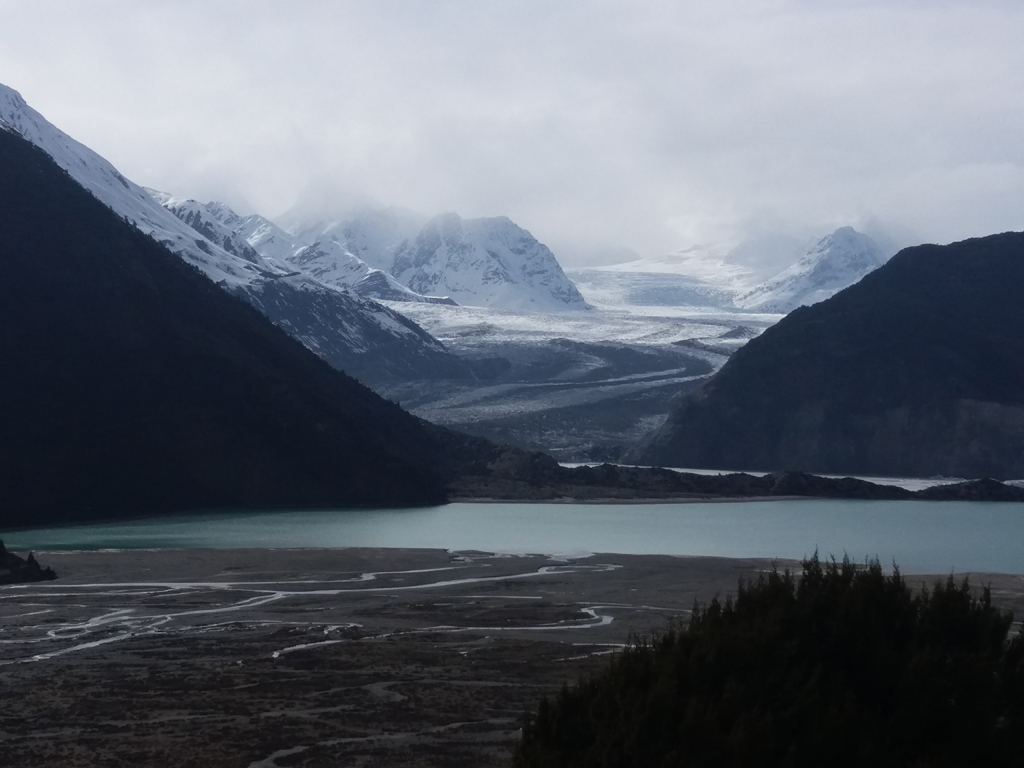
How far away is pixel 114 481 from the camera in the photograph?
218 ft

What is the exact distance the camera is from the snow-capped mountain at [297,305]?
15075 centimetres

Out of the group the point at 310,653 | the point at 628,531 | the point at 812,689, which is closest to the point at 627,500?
the point at 628,531

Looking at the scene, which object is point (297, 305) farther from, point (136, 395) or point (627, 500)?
point (136, 395)

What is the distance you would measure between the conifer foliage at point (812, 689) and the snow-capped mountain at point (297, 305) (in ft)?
469

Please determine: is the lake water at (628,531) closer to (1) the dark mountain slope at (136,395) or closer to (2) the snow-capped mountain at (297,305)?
(1) the dark mountain slope at (136,395)

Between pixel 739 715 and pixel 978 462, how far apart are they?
98117 mm

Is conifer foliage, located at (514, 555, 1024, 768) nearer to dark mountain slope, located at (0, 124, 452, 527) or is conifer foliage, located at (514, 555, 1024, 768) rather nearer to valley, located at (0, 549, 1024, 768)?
valley, located at (0, 549, 1024, 768)

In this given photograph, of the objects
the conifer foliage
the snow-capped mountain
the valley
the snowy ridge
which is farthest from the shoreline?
the snow-capped mountain

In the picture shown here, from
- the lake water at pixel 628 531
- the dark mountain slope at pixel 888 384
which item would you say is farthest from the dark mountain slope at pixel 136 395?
the dark mountain slope at pixel 888 384

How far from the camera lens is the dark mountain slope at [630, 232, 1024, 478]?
104m

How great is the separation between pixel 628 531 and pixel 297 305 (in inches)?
5359

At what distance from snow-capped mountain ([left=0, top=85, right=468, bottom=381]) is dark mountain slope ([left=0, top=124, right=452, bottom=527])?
6970 centimetres

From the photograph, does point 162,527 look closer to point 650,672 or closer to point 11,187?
point 11,187

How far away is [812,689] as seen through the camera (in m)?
9.32
